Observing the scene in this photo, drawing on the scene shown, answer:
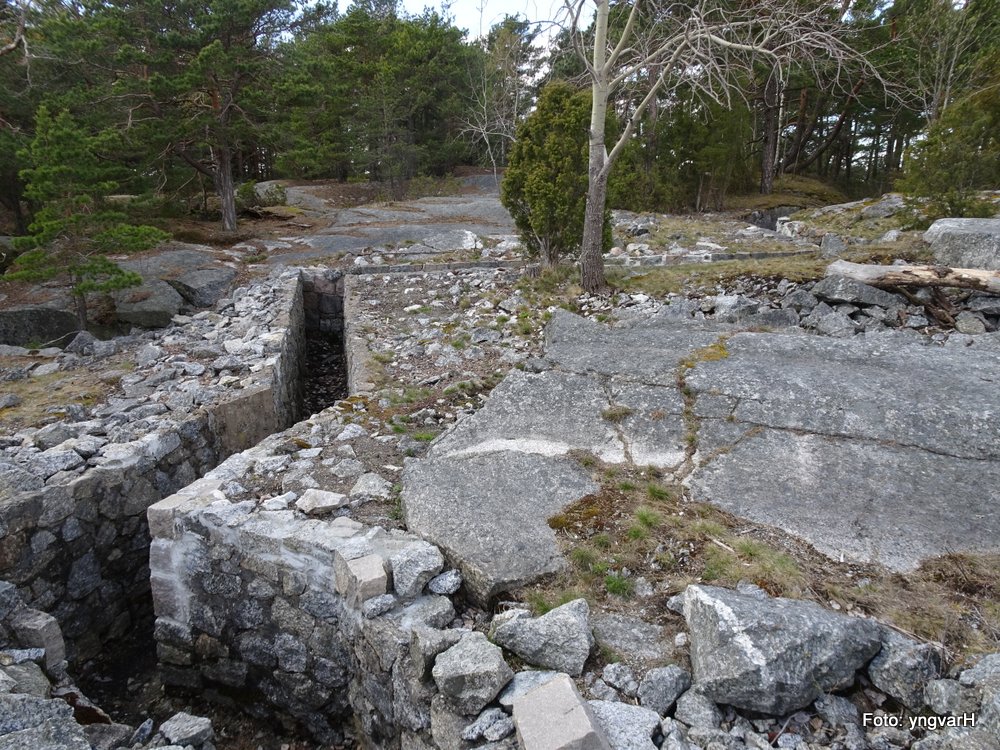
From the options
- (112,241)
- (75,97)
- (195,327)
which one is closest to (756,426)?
(195,327)

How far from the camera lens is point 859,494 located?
11.1 feet

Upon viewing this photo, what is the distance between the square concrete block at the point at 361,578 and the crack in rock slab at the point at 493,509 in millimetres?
348

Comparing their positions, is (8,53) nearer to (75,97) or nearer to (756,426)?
(75,97)

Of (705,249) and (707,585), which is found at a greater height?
(705,249)

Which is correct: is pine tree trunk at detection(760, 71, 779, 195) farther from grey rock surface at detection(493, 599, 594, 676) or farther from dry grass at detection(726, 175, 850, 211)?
grey rock surface at detection(493, 599, 594, 676)

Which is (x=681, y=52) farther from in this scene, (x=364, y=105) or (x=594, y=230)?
(x=364, y=105)

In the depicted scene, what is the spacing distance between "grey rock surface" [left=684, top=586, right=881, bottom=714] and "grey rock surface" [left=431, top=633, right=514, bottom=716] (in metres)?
0.79

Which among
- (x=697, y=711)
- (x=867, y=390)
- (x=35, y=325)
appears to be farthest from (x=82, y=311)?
(x=867, y=390)

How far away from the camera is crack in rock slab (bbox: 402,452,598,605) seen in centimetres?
308

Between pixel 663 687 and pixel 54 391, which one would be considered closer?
pixel 663 687

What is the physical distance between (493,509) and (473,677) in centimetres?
114

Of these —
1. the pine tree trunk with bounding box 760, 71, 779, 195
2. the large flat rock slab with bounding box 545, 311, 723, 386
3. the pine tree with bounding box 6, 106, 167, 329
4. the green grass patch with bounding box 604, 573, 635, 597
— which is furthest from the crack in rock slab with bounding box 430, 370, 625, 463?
the pine tree trunk with bounding box 760, 71, 779, 195

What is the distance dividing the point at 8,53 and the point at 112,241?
242 inches

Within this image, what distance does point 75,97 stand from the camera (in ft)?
35.8
